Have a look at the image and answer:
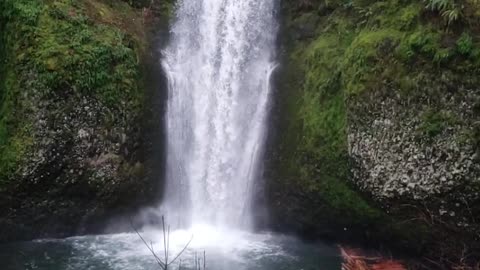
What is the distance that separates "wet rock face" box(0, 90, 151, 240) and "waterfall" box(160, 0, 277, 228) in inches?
37.5

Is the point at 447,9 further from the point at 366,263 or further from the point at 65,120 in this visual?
the point at 65,120

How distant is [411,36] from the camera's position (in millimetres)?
8078

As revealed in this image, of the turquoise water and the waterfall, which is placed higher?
the waterfall

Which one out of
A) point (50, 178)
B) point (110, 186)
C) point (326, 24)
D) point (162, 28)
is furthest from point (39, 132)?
point (326, 24)

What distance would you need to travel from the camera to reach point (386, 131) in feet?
27.0

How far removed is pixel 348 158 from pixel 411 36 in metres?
2.27

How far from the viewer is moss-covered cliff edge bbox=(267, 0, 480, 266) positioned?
7613 millimetres

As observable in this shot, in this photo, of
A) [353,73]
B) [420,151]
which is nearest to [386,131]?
[420,151]

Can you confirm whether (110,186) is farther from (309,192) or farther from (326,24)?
(326,24)

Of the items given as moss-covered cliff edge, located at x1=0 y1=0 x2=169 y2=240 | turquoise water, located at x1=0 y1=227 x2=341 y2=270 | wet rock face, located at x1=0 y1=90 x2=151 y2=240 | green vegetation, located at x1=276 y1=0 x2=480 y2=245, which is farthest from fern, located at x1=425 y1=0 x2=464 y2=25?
wet rock face, located at x1=0 y1=90 x2=151 y2=240

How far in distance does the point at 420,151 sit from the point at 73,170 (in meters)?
6.06

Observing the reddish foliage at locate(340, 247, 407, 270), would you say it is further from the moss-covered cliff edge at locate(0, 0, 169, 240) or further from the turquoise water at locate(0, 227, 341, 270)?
the moss-covered cliff edge at locate(0, 0, 169, 240)

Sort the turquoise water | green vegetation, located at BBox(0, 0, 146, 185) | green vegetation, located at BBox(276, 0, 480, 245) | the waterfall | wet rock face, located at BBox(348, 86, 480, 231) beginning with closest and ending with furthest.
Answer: wet rock face, located at BBox(348, 86, 480, 231) → green vegetation, located at BBox(276, 0, 480, 245) → the turquoise water → green vegetation, located at BBox(0, 0, 146, 185) → the waterfall

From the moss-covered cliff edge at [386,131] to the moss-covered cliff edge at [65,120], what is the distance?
2.99 m
